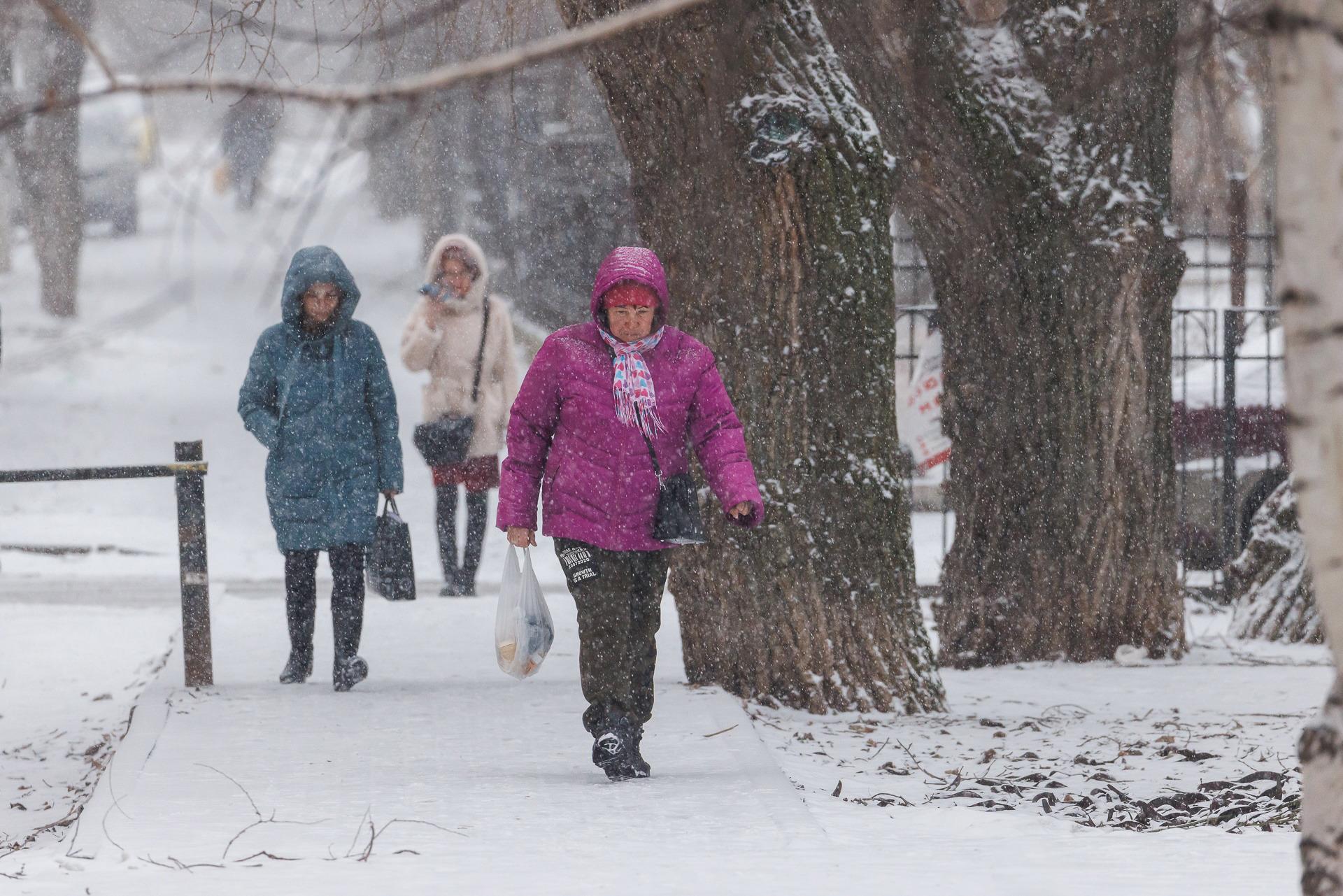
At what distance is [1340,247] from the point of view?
8.59 ft

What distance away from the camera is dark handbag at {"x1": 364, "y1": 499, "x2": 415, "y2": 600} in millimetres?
6895

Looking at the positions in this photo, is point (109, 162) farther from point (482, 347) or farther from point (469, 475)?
point (469, 475)

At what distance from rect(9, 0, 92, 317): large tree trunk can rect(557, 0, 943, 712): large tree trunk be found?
14.1m

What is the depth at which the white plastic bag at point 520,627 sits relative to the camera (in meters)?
5.39

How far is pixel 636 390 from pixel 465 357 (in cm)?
474

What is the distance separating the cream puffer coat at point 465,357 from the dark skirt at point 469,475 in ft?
0.18

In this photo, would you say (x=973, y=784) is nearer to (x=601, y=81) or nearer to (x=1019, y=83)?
(x=601, y=81)

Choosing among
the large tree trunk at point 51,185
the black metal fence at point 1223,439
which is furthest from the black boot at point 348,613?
the large tree trunk at point 51,185

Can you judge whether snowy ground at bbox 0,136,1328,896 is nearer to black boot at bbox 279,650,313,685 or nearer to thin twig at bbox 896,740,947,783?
thin twig at bbox 896,740,947,783

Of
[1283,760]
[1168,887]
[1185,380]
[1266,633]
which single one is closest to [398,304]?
[1185,380]

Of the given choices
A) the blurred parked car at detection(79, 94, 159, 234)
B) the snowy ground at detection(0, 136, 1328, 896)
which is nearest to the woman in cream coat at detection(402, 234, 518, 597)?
the snowy ground at detection(0, 136, 1328, 896)

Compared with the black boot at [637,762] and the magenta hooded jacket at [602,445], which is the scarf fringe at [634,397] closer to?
the magenta hooded jacket at [602,445]

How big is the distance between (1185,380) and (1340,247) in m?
8.62

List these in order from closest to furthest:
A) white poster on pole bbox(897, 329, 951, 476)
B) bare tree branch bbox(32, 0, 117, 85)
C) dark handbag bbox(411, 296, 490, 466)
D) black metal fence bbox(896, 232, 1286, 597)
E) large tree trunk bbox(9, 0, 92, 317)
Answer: bare tree branch bbox(32, 0, 117, 85) → white poster on pole bbox(897, 329, 951, 476) → dark handbag bbox(411, 296, 490, 466) → black metal fence bbox(896, 232, 1286, 597) → large tree trunk bbox(9, 0, 92, 317)
